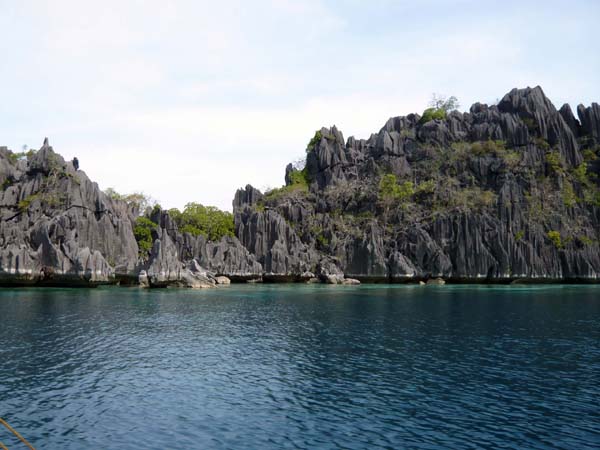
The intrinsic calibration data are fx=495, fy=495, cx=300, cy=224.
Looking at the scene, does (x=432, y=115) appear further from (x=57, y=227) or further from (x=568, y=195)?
(x=57, y=227)

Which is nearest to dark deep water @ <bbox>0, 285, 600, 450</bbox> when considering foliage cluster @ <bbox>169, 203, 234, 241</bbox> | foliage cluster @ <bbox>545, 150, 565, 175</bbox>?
foliage cluster @ <bbox>169, 203, 234, 241</bbox>

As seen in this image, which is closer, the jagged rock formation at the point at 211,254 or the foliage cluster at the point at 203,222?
the jagged rock formation at the point at 211,254

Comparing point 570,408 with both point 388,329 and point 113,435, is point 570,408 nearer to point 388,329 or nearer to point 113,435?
point 113,435

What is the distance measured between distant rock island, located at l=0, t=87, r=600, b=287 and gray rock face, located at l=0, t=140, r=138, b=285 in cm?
27

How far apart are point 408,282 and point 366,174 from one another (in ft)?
138

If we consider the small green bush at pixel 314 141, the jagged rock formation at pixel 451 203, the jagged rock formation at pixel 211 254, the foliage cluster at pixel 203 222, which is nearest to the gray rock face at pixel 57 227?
the jagged rock formation at pixel 211 254

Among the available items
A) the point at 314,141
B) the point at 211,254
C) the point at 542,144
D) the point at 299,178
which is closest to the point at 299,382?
the point at 211,254

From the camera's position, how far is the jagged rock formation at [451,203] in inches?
4717

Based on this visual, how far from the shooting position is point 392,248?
409ft

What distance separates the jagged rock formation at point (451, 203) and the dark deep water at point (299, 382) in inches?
2839

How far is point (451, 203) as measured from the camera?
438 feet

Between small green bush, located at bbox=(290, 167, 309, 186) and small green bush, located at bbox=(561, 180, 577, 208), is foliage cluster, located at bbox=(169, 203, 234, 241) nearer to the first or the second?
small green bush, located at bbox=(290, 167, 309, 186)

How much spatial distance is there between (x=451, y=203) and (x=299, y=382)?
379ft

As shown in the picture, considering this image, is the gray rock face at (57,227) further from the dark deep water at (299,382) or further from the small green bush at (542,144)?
the small green bush at (542,144)
